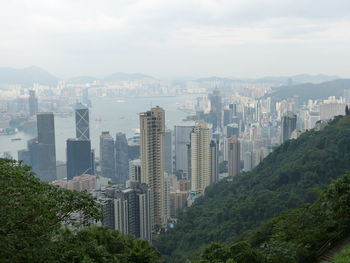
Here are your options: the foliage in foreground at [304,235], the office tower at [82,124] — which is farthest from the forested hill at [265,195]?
the office tower at [82,124]

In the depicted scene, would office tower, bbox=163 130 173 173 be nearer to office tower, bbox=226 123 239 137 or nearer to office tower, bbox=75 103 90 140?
office tower, bbox=75 103 90 140

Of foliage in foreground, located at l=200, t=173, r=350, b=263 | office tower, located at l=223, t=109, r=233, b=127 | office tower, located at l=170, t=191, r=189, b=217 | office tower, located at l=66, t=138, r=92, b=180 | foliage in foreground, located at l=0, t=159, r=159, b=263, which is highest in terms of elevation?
foliage in foreground, located at l=0, t=159, r=159, b=263

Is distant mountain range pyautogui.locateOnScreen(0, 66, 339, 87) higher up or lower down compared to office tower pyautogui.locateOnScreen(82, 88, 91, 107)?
higher up

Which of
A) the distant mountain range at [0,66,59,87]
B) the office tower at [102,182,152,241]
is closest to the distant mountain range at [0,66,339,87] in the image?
the distant mountain range at [0,66,59,87]

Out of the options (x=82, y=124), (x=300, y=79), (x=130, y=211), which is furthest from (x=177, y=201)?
(x=300, y=79)

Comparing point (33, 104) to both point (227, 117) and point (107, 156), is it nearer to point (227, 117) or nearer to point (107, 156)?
point (107, 156)
